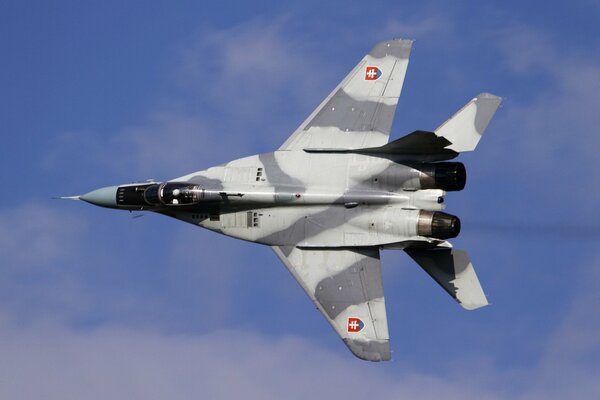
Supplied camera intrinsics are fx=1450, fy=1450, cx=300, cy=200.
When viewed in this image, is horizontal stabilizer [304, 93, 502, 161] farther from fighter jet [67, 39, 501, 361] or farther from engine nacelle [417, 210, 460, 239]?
engine nacelle [417, 210, 460, 239]

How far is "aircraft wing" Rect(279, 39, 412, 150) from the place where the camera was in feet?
116

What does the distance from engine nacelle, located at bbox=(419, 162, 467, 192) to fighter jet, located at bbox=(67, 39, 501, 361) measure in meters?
0.02

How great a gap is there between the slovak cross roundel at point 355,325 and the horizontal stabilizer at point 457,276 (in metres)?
2.05

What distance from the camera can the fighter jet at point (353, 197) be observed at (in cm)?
3403

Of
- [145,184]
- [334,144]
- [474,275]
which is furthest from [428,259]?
[145,184]

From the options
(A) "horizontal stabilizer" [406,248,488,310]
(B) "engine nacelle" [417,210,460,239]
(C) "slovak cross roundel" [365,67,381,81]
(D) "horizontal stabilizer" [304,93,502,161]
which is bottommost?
(A) "horizontal stabilizer" [406,248,488,310]

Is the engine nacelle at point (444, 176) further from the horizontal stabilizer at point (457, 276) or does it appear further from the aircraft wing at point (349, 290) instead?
the aircraft wing at point (349, 290)

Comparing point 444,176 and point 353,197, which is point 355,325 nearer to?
point 353,197

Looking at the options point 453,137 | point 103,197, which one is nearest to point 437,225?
point 453,137

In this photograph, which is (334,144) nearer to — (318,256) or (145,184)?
(318,256)

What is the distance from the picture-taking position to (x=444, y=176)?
33.8 m

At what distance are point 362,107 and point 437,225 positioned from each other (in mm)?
3978

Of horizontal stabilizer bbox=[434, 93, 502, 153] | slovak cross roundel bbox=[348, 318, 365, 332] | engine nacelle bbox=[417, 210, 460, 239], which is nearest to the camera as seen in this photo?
engine nacelle bbox=[417, 210, 460, 239]

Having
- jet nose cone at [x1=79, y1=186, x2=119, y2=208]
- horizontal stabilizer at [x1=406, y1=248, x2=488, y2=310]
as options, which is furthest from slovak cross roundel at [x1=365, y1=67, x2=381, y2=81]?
jet nose cone at [x1=79, y1=186, x2=119, y2=208]
